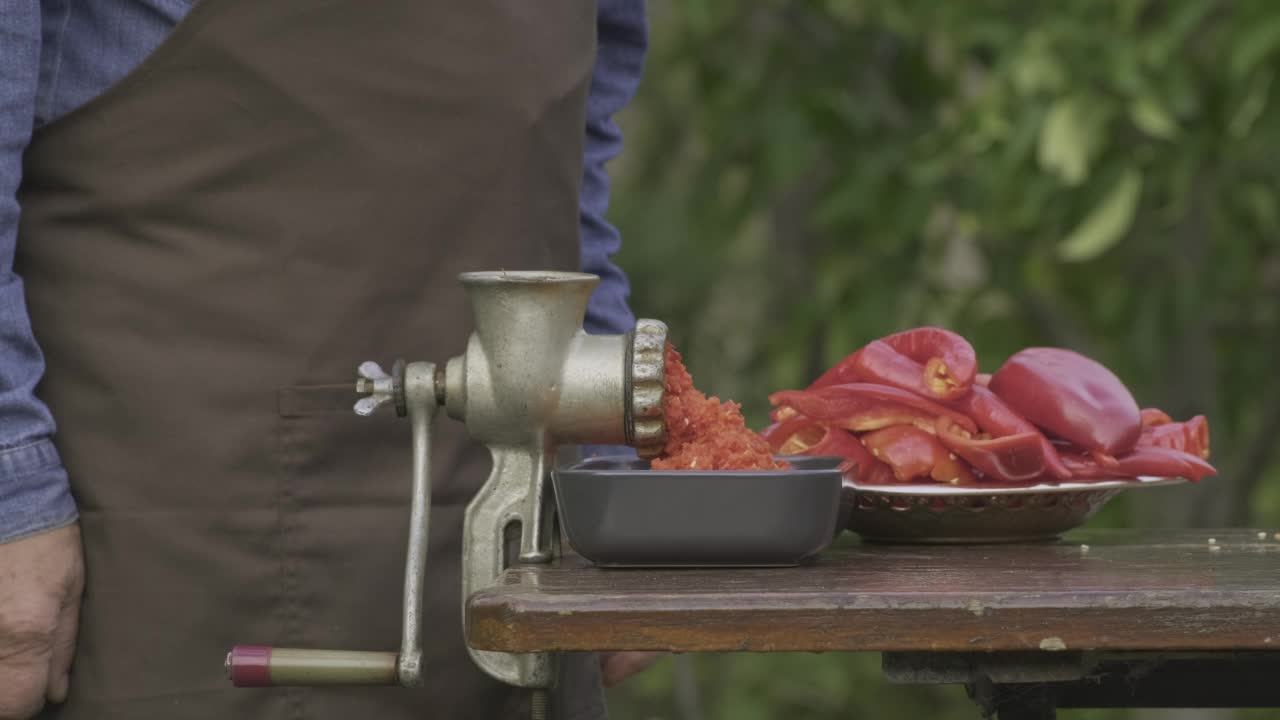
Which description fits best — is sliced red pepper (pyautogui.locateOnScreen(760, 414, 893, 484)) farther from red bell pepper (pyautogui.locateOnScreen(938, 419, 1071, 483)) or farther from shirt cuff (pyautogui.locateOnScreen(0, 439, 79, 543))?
shirt cuff (pyautogui.locateOnScreen(0, 439, 79, 543))

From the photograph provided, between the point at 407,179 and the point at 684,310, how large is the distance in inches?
97.3

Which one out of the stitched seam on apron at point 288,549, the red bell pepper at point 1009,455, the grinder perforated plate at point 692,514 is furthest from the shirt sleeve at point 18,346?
the red bell pepper at point 1009,455

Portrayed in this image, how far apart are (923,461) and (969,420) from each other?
5cm

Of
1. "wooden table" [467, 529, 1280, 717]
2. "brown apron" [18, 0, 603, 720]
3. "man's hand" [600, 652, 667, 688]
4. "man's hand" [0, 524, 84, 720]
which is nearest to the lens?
"wooden table" [467, 529, 1280, 717]

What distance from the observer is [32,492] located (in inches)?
56.6

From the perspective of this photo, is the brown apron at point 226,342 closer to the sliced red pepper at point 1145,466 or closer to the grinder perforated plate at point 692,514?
the grinder perforated plate at point 692,514

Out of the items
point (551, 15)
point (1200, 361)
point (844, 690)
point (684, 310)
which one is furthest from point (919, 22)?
point (844, 690)

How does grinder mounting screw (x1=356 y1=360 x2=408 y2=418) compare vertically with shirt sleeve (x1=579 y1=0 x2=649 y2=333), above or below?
below

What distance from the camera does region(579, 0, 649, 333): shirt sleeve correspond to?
191 cm

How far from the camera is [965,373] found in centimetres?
149

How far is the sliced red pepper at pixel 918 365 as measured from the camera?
58.7 inches

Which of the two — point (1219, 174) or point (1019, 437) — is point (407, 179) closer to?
point (1019, 437)

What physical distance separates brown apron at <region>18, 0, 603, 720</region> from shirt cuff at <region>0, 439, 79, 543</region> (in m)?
0.05

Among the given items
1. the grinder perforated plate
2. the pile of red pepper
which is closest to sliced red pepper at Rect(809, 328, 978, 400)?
the pile of red pepper
